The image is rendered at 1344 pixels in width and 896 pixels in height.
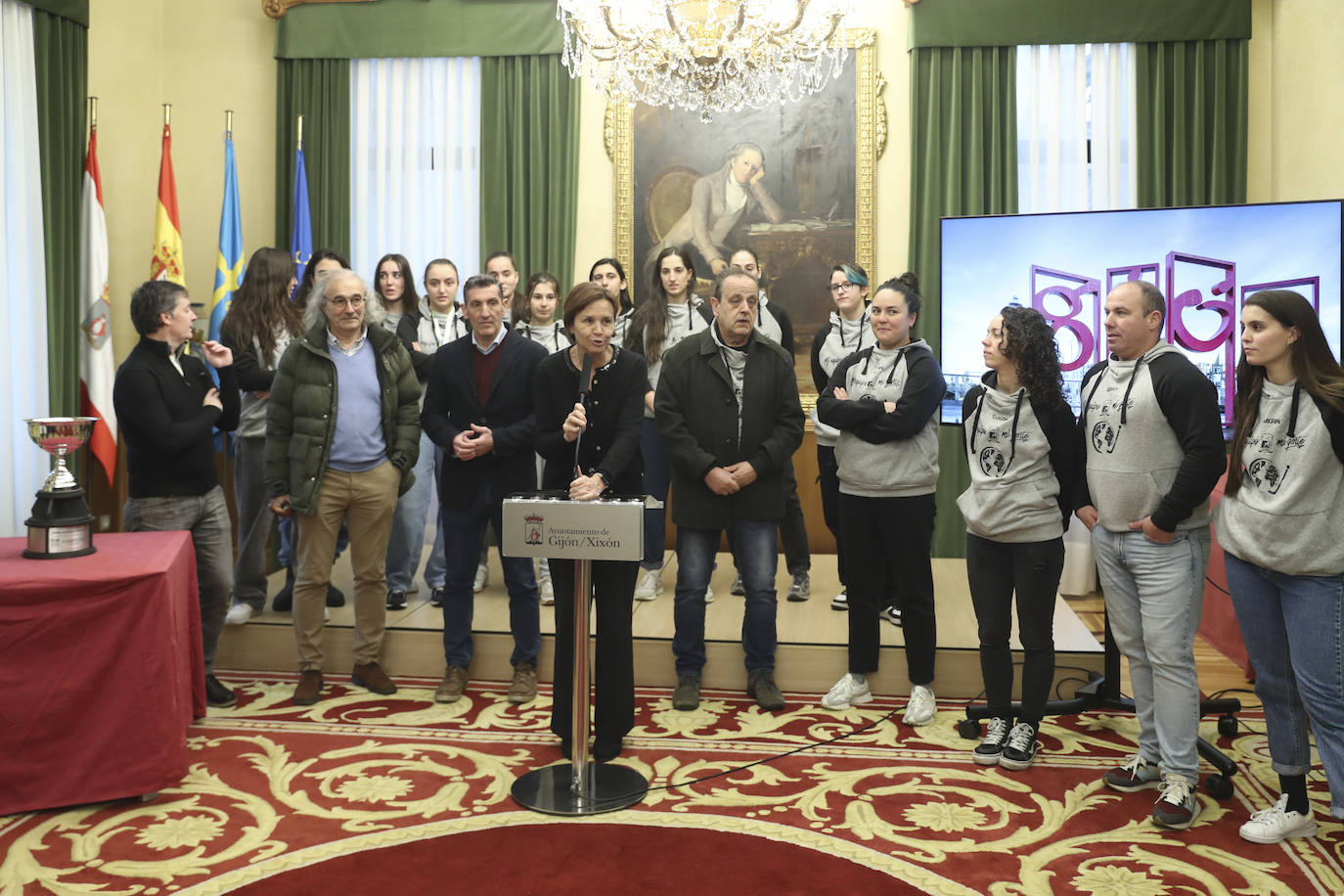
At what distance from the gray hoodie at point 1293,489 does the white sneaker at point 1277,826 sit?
716 mm

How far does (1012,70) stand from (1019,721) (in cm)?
431

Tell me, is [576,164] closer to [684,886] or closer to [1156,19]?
[1156,19]

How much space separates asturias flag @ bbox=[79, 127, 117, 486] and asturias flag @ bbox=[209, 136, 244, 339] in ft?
1.90

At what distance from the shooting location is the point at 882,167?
22.1ft

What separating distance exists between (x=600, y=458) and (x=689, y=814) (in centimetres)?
128

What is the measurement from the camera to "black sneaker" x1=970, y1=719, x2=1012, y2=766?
146 inches

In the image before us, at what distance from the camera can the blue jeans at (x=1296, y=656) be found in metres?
2.96

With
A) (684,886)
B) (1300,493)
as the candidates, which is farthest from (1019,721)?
(684,886)

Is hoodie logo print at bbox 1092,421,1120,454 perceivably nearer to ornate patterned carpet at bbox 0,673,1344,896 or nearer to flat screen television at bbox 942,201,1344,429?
flat screen television at bbox 942,201,1344,429

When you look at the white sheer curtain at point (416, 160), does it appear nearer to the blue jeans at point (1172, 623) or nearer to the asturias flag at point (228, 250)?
the asturias flag at point (228, 250)

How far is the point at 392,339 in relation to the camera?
4.36m

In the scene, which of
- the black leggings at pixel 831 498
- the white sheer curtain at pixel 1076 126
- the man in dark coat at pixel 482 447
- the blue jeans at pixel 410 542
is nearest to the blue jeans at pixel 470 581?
the man in dark coat at pixel 482 447

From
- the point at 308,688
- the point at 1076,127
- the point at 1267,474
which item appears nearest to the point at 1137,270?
the point at 1267,474

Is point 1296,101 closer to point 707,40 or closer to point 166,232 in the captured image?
point 707,40
